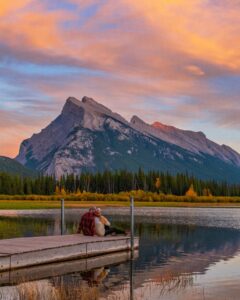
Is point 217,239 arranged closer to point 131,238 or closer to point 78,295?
point 131,238

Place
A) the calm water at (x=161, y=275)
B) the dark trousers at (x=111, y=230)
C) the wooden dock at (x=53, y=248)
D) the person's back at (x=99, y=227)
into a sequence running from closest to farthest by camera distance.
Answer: the calm water at (x=161, y=275), the wooden dock at (x=53, y=248), the person's back at (x=99, y=227), the dark trousers at (x=111, y=230)

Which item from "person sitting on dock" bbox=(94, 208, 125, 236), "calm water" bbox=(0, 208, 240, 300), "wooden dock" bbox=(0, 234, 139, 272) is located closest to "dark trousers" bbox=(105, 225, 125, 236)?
"person sitting on dock" bbox=(94, 208, 125, 236)

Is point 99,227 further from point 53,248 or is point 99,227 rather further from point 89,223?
point 53,248

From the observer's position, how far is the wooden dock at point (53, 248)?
86.2ft

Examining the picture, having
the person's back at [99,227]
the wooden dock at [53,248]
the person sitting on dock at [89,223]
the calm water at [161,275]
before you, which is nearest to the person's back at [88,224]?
the person sitting on dock at [89,223]

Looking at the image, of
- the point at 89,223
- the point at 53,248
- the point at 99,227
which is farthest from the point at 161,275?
the point at 89,223

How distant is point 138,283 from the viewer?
24312mm

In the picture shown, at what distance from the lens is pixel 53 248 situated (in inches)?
1139

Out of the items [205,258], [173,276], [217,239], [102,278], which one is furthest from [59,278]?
[217,239]

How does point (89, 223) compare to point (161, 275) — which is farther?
point (89, 223)

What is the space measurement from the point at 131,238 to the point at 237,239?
1084 centimetres

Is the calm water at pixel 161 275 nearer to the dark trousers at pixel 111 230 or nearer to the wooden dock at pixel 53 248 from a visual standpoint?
the wooden dock at pixel 53 248

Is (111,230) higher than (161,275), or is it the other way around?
(111,230)

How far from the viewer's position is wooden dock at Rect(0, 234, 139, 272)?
86.2 ft
